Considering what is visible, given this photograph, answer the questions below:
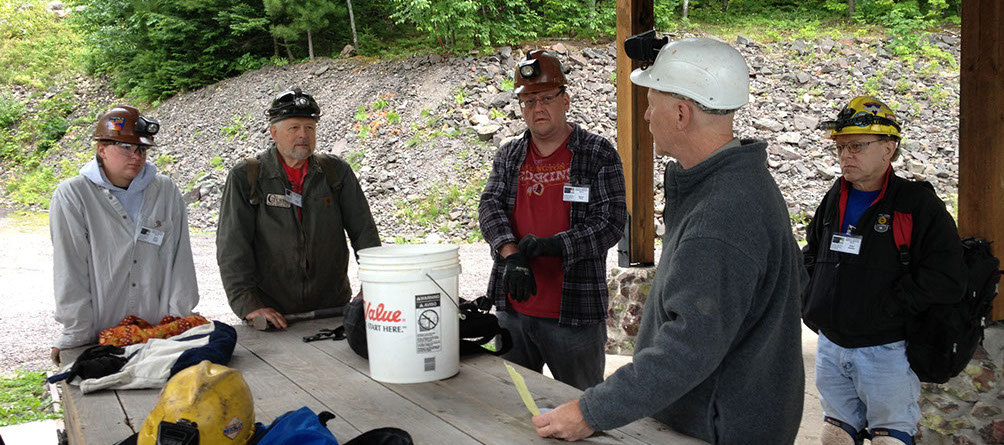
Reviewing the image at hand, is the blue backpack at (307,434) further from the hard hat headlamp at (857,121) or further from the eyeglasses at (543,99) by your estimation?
the hard hat headlamp at (857,121)

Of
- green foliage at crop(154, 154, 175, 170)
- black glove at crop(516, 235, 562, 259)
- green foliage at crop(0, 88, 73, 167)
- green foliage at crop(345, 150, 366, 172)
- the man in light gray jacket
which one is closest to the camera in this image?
black glove at crop(516, 235, 562, 259)

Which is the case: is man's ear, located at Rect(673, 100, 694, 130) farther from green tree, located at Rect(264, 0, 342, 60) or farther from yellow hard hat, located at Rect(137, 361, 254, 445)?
green tree, located at Rect(264, 0, 342, 60)

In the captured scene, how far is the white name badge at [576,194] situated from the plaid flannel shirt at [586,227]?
29 millimetres

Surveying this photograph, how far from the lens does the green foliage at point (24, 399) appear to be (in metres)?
5.18

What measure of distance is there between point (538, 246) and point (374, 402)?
1.12 metres

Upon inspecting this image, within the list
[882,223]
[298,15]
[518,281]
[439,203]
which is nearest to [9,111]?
[298,15]

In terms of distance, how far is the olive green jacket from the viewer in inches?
129

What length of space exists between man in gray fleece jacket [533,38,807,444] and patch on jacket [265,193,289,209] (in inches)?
76.5

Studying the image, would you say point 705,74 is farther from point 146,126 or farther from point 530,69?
point 146,126

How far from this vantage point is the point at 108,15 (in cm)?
1966

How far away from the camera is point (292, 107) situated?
11.2 ft

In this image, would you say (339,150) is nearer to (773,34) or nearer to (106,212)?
(773,34)

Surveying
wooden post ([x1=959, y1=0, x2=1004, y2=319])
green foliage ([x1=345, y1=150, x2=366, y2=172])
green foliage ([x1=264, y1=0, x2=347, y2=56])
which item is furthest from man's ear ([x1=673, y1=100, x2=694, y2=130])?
green foliage ([x1=264, y1=0, x2=347, y2=56])

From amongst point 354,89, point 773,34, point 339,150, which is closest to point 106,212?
point 339,150
